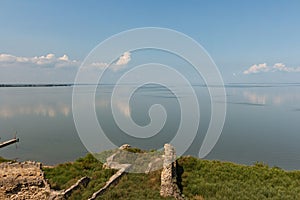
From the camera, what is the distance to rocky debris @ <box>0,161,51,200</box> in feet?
36.2

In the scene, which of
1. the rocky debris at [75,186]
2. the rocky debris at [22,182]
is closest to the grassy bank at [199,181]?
the rocky debris at [75,186]

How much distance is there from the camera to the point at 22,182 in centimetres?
1120

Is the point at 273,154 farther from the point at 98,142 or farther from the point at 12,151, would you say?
the point at 12,151

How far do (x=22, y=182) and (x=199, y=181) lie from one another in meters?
9.09

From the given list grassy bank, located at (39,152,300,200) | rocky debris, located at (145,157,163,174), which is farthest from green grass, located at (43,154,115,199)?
rocky debris, located at (145,157,163,174)

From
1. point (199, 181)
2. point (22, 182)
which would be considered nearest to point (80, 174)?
point (22, 182)

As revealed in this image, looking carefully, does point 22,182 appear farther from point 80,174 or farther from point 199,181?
point 199,181

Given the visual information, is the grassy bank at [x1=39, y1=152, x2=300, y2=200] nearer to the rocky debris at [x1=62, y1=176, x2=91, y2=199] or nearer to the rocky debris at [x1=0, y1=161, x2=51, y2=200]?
the rocky debris at [x1=62, y1=176, x2=91, y2=199]

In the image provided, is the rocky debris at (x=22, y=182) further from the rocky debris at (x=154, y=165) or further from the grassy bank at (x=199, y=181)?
the rocky debris at (x=154, y=165)

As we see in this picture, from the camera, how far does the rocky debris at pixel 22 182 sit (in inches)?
435

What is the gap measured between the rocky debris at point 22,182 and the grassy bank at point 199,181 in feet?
5.34

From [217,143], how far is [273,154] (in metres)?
6.95

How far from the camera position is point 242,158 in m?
28.4

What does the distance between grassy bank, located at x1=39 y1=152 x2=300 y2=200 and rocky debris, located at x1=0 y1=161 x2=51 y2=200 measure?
163 centimetres
